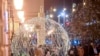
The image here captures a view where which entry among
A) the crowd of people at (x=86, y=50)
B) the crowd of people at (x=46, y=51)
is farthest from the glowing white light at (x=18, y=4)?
the crowd of people at (x=86, y=50)

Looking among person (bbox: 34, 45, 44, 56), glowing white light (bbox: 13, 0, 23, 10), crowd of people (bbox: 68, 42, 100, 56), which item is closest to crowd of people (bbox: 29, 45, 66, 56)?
person (bbox: 34, 45, 44, 56)

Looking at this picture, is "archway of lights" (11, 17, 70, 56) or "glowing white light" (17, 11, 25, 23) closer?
"archway of lights" (11, 17, 70, 56)

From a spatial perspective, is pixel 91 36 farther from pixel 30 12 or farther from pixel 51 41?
pixel 30 12

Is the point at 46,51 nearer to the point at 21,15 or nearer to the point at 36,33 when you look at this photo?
the point at 36,33

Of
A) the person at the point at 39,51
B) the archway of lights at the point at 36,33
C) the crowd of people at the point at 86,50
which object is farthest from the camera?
the crowd of people at the point at 86,50

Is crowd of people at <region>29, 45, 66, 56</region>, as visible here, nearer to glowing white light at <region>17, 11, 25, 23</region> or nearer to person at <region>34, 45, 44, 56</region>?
person at <region>34, 45, 44, 56</region>

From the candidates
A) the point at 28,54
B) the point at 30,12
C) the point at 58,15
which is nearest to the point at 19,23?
the point at 30,12

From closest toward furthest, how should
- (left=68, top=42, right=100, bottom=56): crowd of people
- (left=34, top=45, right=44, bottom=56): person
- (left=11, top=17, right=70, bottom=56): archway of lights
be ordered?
(left=11, top=17, right=70, bottom=56): archway of lights
(left=34, top=45, right=44, bottom=56): person
(left=68, top=42, right=100, bottom=56): crowd of people

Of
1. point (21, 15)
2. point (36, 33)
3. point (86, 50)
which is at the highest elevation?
point (21, 15)

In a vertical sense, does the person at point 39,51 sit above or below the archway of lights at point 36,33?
below

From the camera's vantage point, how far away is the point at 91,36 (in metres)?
3.52

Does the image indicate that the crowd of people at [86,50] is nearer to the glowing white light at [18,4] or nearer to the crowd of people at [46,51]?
the crowd of people at [46,51]

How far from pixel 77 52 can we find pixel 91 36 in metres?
0.38

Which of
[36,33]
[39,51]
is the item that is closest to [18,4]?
[36,33]
